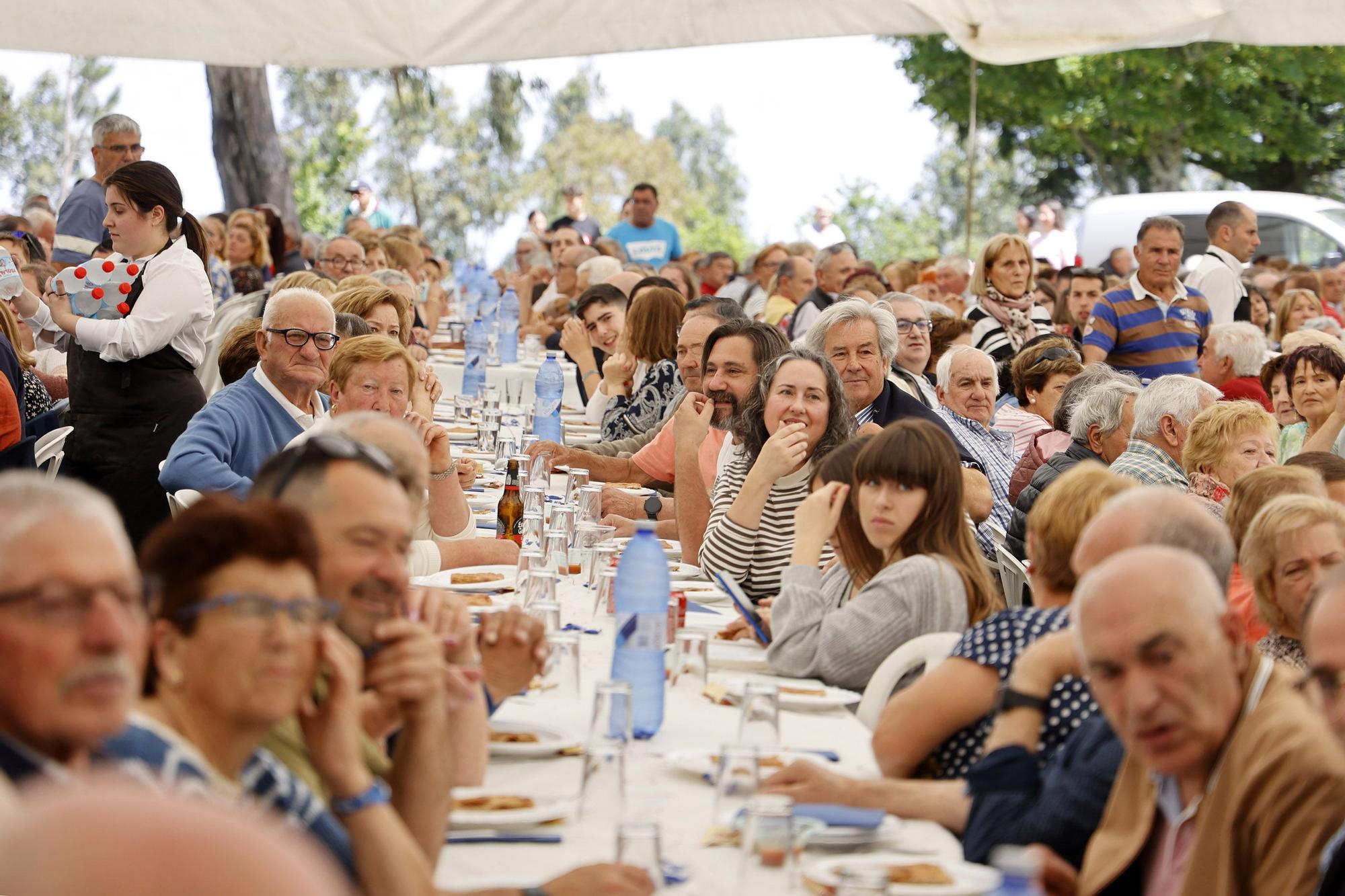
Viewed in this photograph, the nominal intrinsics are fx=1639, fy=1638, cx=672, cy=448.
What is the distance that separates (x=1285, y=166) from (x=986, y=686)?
30816 millimetres

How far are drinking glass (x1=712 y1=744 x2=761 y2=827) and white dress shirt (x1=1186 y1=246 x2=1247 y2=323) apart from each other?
8.41 metres

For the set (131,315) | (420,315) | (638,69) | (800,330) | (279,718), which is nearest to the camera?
(279,718)

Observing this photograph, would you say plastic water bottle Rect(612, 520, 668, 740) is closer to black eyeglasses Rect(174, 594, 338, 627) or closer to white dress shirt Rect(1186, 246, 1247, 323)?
black eyeglasses Rect(174, 594, 338, 627)

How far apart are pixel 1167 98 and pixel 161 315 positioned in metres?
24.0

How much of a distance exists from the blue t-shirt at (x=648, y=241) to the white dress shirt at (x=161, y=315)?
8617 mm

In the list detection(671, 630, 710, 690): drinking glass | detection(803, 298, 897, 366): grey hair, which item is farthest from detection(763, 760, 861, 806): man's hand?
detection(803, 298, 897, 366): grey hair

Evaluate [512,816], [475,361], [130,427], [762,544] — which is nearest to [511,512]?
[762,544]

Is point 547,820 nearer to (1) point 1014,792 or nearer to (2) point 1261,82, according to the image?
(1) point 1014,792

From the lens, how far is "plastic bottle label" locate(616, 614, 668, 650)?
10.8ft

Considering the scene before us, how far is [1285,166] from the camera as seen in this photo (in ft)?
102

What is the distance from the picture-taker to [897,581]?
12.1 feet

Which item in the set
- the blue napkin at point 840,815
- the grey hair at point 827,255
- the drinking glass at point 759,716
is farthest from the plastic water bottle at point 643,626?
the grey hair at point 827,255

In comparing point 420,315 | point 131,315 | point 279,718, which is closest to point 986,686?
point 279,718

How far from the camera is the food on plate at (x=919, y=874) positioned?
241cm
